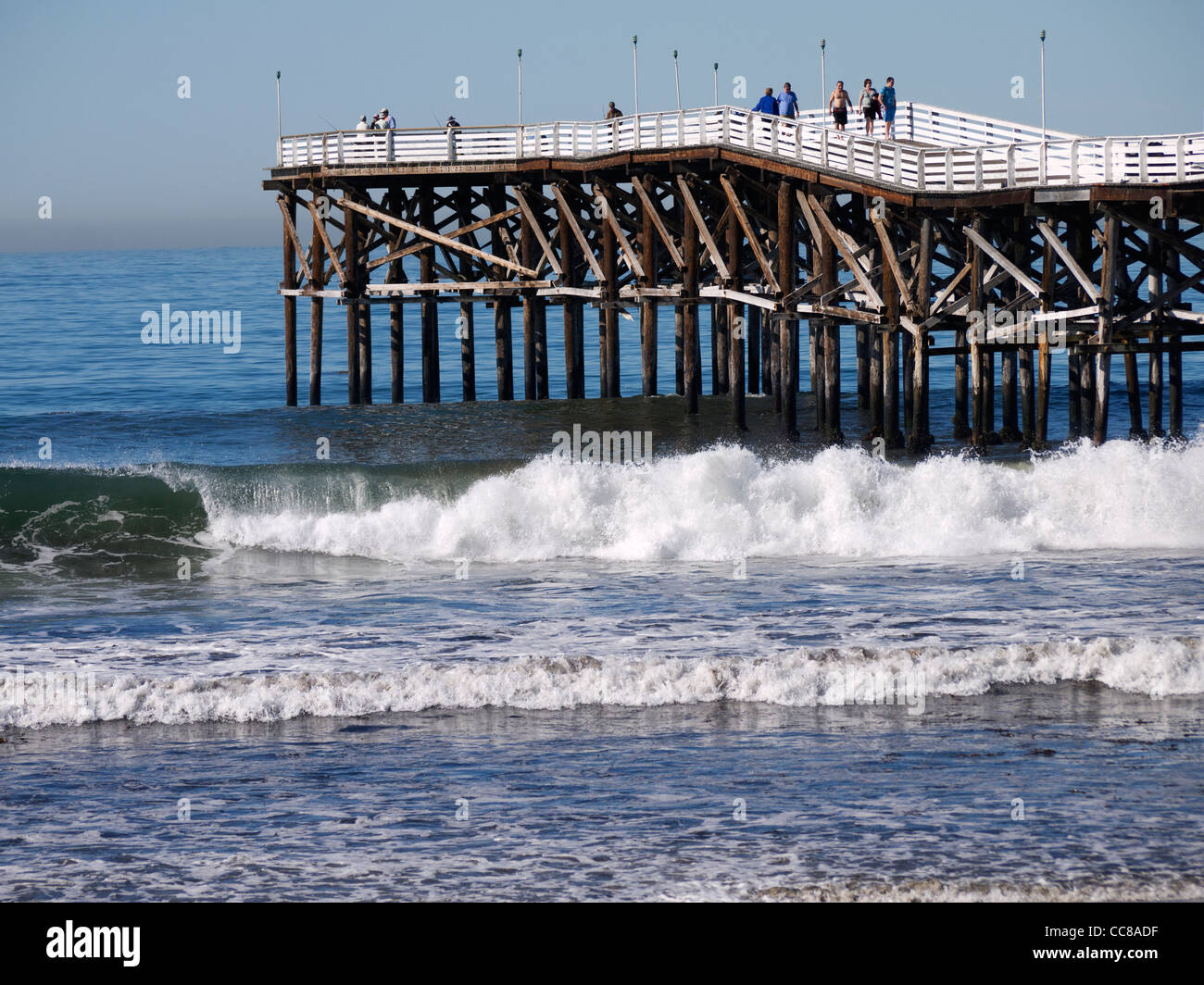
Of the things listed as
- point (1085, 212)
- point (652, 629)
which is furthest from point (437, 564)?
point (1085, 212)

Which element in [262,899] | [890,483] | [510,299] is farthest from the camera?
[510,299]

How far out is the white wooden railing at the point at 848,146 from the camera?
19266mm

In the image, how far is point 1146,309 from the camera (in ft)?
64.8

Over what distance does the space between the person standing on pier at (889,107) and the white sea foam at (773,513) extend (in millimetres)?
7094

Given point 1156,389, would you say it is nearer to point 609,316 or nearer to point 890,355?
point 890,355

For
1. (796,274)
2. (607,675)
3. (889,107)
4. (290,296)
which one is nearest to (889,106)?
(889,107)

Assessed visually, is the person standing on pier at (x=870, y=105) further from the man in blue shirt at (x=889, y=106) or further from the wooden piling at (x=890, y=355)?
the wooden piling at (x=890, y=355)

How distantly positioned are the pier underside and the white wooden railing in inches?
9.1

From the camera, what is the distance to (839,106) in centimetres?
2466

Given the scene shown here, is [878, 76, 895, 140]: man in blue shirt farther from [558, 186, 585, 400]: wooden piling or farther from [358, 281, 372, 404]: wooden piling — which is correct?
[358, 281, 372, 404]: wooden piling

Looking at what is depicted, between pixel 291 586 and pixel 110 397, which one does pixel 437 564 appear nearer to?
pixel 291 586

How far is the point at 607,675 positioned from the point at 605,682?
0.10 m

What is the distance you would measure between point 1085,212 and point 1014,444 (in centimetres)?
440

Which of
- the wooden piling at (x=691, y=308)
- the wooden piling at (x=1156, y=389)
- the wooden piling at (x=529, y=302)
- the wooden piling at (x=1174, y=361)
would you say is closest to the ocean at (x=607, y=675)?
the wooden piling at (x=1156, y=389)
